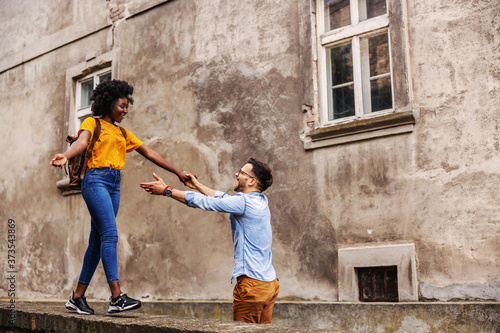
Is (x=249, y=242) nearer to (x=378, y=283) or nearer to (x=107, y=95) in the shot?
(x=107, y=95)

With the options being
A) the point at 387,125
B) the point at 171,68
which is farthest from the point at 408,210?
the point at 171,68

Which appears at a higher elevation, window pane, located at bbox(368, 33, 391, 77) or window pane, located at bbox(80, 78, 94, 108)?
window pane, located at bbox(80, 78, 94, 108)

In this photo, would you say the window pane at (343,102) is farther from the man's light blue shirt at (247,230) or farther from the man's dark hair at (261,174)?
the man's light blue shirt at (247,230)

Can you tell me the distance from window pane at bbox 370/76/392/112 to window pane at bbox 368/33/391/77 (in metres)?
0.10

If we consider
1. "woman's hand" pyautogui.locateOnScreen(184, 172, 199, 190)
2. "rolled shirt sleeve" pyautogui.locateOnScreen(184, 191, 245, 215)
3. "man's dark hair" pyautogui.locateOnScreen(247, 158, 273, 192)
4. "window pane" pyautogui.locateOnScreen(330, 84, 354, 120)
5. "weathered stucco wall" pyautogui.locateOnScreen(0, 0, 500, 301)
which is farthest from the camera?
"window pane" pyautogui.locateOnScreen(330, 84, 354, 120)

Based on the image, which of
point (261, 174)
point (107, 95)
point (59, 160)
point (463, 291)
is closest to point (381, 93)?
point (463, 291)

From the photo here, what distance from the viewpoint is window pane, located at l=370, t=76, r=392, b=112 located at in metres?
6.86

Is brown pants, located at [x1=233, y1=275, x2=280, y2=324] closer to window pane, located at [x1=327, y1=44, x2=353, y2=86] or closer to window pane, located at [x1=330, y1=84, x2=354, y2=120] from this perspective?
window pane, located at [x1=330, y1=84, x2=354, y2=120]

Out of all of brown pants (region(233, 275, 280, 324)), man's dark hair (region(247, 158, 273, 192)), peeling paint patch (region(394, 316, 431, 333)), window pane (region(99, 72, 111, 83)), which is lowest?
peeling paint patch (region(394, 316, 431, 333))

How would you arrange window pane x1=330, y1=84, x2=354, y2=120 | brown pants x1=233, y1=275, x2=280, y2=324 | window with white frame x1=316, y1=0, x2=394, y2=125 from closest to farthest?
1. brown pants x1=233, y1=275, x2=280, y2=324
2. window with white frame x1=316, y1=0, x2=394, y2=125
3. window pane x1=330, y1=84, x2=354, y2=120

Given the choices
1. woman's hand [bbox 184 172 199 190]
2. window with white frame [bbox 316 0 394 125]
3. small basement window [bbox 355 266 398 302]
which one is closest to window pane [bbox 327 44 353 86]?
window with white frame [bbox 316 0 394 125]

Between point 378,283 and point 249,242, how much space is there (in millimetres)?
2804

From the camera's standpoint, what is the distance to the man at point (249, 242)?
4129 millimetres

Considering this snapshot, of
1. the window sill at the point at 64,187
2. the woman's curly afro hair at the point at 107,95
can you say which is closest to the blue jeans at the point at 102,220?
the woman's curly afro hair at the point at 107,95
